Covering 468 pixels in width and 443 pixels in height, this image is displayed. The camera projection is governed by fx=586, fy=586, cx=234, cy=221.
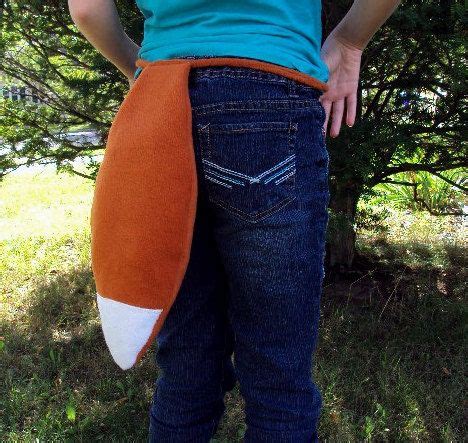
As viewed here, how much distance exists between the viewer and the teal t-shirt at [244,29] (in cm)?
106

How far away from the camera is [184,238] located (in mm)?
1114

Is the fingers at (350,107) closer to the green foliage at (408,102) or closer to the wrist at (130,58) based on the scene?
the wrist at (130,58)

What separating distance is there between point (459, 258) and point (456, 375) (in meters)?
1.30

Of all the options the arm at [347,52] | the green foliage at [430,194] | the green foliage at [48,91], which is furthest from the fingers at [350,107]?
the green foliage at [430,194]

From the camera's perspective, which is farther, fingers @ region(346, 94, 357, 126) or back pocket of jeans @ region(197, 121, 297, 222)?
fingers @ region(346, 94, 357, 126)

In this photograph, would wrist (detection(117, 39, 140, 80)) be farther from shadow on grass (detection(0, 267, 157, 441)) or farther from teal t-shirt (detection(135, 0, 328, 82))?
shadow on grass (detection(0, 267, 157, 441))

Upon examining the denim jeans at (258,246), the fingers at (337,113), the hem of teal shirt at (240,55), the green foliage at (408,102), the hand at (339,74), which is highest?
the green foliage at (408,102)

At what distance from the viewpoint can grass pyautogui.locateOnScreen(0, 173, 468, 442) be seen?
2.15m

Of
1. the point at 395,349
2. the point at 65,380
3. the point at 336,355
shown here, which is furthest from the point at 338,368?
the point at 65,380

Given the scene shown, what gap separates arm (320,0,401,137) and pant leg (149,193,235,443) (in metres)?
0.43

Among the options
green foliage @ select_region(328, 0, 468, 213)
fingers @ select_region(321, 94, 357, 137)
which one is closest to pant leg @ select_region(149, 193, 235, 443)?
fingers @ select_region(321, 94, 357, 137)

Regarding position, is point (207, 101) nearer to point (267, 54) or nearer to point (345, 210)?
point (267, 54)

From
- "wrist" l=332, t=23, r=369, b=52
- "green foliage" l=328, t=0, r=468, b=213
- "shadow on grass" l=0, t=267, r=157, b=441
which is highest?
"green foliage" l=328, t=0, r=468, b=213

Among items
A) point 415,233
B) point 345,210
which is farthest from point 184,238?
point 415,233
